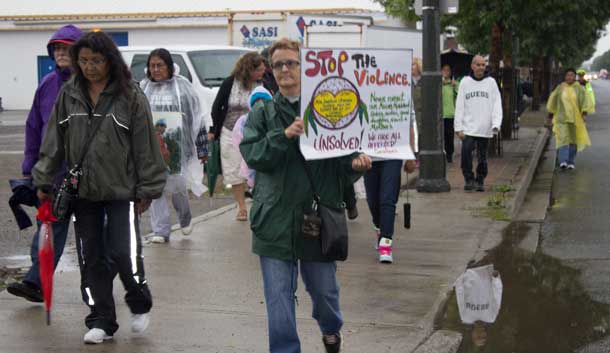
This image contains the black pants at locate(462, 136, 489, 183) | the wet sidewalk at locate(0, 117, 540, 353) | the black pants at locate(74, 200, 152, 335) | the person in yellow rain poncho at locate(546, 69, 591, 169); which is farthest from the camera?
the person in yellow rain poncho at locate(546, 69, 591, 169)

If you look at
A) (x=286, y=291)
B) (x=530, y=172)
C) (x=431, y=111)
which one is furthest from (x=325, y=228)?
(x=530, y=172)

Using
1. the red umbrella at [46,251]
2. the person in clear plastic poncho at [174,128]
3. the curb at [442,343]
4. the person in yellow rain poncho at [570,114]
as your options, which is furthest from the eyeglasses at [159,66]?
Result: the person in yellow rain poncho at [570,114]

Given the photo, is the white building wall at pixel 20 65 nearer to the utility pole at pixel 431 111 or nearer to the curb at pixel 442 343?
the utility pole at pixel 431 111

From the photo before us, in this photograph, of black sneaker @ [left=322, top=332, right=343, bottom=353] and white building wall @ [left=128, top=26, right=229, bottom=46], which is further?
white building wall @ [left=128, top=26, right=229, bottom=46]

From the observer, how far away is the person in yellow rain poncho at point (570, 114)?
16.9 metres

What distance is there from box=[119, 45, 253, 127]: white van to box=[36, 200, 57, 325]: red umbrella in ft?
33.6

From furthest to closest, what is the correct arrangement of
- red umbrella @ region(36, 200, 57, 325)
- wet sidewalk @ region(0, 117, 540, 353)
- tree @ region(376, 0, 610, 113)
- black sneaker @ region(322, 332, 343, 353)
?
tree @ region(376, 0, 610, 113) → red umbrella @ region(36, 200, 57, 325) → wet sidewalk @ region(0, 117, 540, 353) → black sneaker @ region(322, 332, 343, 353)

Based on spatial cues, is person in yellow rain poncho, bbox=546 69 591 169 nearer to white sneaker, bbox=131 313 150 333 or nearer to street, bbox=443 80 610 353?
street, bbox=443 80 610 353

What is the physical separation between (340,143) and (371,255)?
12.8 ft

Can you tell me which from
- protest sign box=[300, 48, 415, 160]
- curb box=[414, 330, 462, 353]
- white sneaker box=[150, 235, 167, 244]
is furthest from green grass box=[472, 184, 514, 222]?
protest sign box=[300, 48, 415, 160]

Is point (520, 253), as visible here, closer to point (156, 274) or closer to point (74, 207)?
point (156, 274)

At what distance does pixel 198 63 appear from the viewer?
16.9 m

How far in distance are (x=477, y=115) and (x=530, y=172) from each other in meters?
3.25

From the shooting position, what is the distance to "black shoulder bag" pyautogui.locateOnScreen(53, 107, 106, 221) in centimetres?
570
